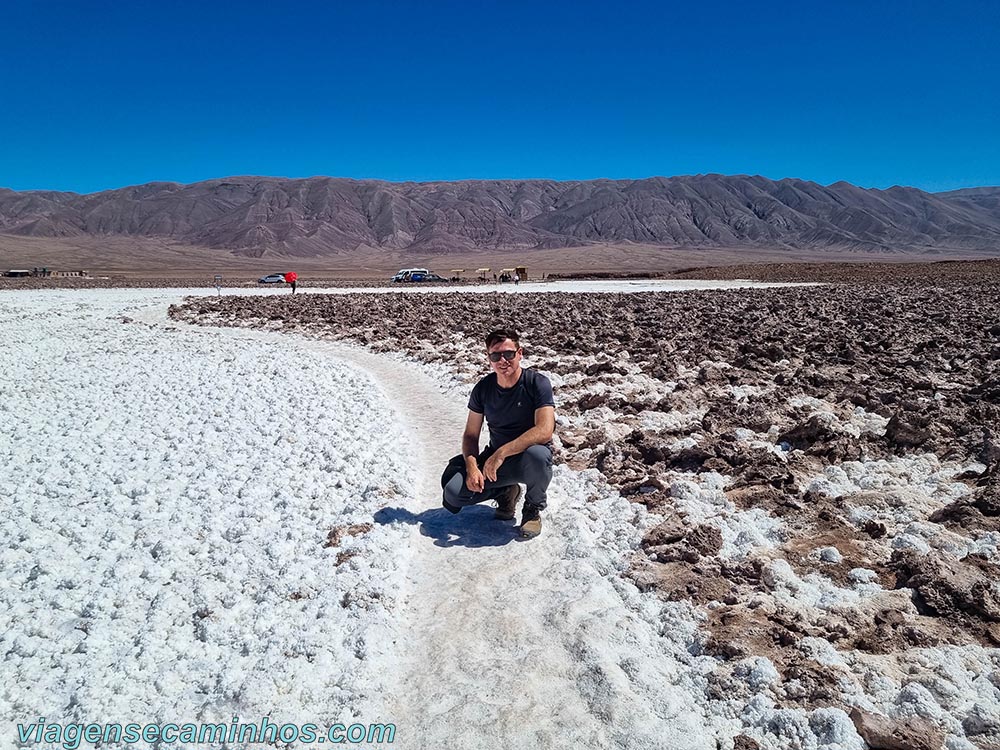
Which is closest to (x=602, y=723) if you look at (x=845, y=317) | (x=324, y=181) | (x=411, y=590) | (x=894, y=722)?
(x=894, y=722)

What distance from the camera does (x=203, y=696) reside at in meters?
3.18

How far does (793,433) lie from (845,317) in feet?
42.0

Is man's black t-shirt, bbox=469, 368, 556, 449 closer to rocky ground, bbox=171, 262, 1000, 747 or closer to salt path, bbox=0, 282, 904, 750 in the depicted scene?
salt path, bbox=0, 282, 904, 750

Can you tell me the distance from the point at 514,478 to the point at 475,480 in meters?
0.31

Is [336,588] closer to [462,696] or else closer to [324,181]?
[462,696]

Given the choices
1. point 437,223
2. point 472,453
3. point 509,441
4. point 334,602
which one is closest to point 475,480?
point 472,453

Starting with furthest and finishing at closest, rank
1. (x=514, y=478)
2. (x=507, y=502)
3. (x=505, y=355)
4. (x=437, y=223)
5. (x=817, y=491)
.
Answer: (x=437, y=223)
(x=817, y=491)
(x=507, y=502)
(x=514, y=478)
(x=505, y=355)

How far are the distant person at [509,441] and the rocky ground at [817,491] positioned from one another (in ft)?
2.91

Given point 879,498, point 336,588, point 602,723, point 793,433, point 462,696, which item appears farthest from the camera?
point 793,433

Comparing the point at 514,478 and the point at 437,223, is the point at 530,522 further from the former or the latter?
the point at 437,223

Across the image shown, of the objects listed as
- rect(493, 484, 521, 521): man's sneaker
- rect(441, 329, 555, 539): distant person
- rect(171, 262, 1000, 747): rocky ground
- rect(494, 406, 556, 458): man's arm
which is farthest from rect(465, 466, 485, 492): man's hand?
rect(171, 262, 1000, 747): rocky ground

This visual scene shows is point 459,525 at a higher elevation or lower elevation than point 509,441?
lower

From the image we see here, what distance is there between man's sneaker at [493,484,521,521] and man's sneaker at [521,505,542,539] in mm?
162

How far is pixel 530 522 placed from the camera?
16.0ft
